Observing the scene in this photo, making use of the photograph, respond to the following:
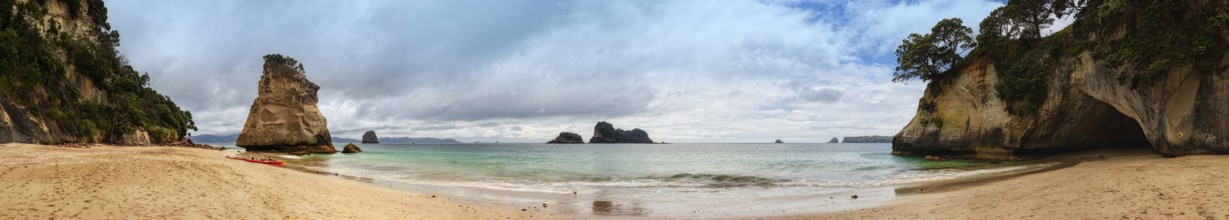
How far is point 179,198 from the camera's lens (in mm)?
8703

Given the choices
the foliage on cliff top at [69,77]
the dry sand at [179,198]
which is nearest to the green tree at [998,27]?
the dry sand at [179,198]

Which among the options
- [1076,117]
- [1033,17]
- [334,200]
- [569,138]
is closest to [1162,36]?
[1076,117]

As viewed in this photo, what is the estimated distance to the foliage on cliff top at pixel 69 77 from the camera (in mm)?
28494

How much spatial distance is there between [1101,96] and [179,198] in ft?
122

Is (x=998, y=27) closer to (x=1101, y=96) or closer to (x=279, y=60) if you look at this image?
(x=1101, y=96)

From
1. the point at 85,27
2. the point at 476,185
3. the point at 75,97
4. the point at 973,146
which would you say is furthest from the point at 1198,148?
the point at 85,27

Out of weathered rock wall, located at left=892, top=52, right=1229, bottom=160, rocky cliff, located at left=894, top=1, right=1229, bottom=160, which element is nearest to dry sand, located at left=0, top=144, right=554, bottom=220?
rocky cliff, located at left=894, top=1, right=1229, bottom=160

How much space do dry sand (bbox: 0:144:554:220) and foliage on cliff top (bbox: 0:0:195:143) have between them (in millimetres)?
24117

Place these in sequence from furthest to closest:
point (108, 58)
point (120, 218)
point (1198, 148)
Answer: point (108, 58), point (1198, 148), point (120, 218)

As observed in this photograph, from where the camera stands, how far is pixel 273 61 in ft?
169

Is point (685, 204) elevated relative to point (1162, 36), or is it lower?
lower

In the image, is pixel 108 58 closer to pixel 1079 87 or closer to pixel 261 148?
pixel 261 148

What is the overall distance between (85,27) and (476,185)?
147 feet

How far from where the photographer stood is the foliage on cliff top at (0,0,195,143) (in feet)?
93.5
